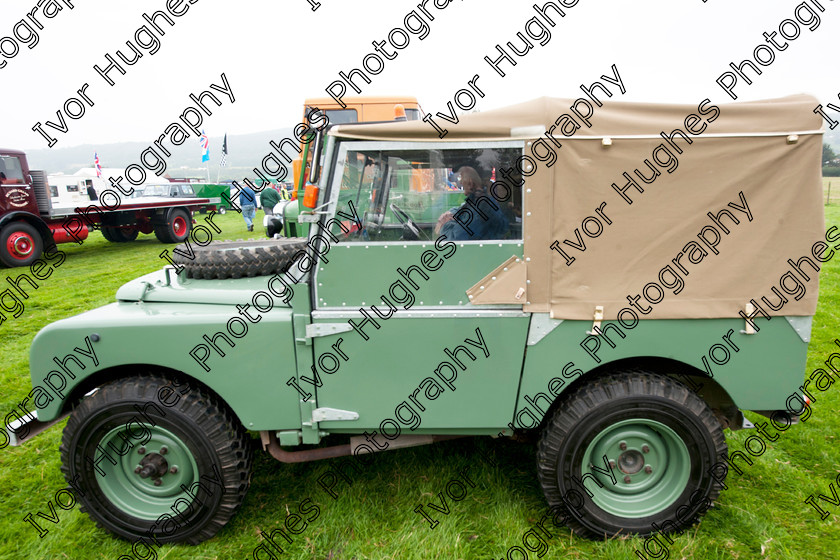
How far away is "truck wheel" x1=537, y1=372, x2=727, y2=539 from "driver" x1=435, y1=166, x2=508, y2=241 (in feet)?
3.43

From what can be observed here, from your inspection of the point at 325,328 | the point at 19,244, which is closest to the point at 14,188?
the point at 19,244

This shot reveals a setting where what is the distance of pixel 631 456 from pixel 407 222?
186cm

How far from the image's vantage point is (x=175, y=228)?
15.7 m

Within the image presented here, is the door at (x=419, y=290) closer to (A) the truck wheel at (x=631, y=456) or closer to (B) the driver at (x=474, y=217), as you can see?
(B) the driver at (x=474, y=217)

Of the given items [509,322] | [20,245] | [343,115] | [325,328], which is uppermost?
[343,115]

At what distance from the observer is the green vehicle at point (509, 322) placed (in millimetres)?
2418

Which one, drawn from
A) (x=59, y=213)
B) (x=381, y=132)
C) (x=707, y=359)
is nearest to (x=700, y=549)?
(x=707, y=359)

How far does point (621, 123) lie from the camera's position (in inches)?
93.7

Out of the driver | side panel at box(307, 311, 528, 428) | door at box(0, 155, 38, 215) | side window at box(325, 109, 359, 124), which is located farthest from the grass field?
door at box(0, 155, 38, 215)

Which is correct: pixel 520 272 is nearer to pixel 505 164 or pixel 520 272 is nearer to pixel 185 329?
pixel 505 164

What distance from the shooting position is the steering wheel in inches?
99.9

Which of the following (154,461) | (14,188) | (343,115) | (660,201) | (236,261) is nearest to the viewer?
(660,201)

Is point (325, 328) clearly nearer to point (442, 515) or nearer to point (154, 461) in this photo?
point (154, 461)

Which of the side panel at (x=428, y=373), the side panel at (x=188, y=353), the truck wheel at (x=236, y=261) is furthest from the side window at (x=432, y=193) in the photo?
the side panel at (x=188, y=353)
